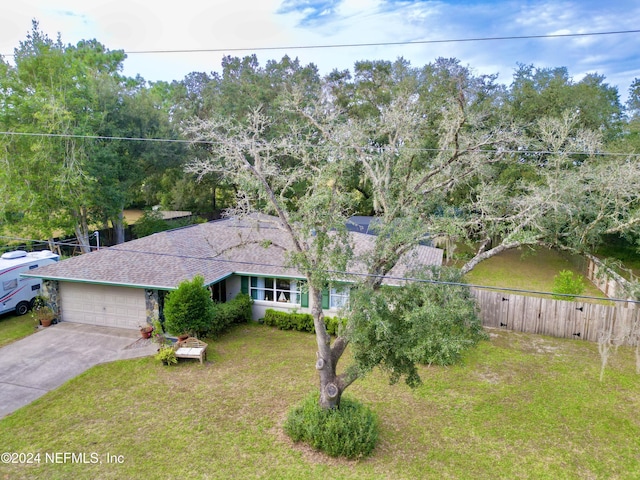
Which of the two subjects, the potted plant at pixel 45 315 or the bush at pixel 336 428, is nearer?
the bush at pixel 336 428

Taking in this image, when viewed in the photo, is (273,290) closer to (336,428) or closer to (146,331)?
(146,331)

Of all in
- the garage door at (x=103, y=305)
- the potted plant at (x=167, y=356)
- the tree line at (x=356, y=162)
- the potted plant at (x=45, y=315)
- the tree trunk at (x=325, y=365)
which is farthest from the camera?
the potted plant at (x=45, y=315)

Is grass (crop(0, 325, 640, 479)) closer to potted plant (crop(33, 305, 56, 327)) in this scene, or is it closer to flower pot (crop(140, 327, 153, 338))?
flower pot (crop(140, 327, 153, 338))

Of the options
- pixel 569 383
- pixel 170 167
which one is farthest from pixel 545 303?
pixel 170 167

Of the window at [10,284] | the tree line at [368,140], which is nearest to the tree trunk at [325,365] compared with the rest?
the tree line at [368,140]

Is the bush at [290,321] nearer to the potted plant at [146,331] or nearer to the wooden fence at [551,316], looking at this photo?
the potted plant at [146,331]

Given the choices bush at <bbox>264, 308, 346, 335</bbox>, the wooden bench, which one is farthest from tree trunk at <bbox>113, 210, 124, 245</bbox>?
the wooden bench

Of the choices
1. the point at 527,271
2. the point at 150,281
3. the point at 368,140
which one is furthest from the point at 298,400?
the point at 527,271
